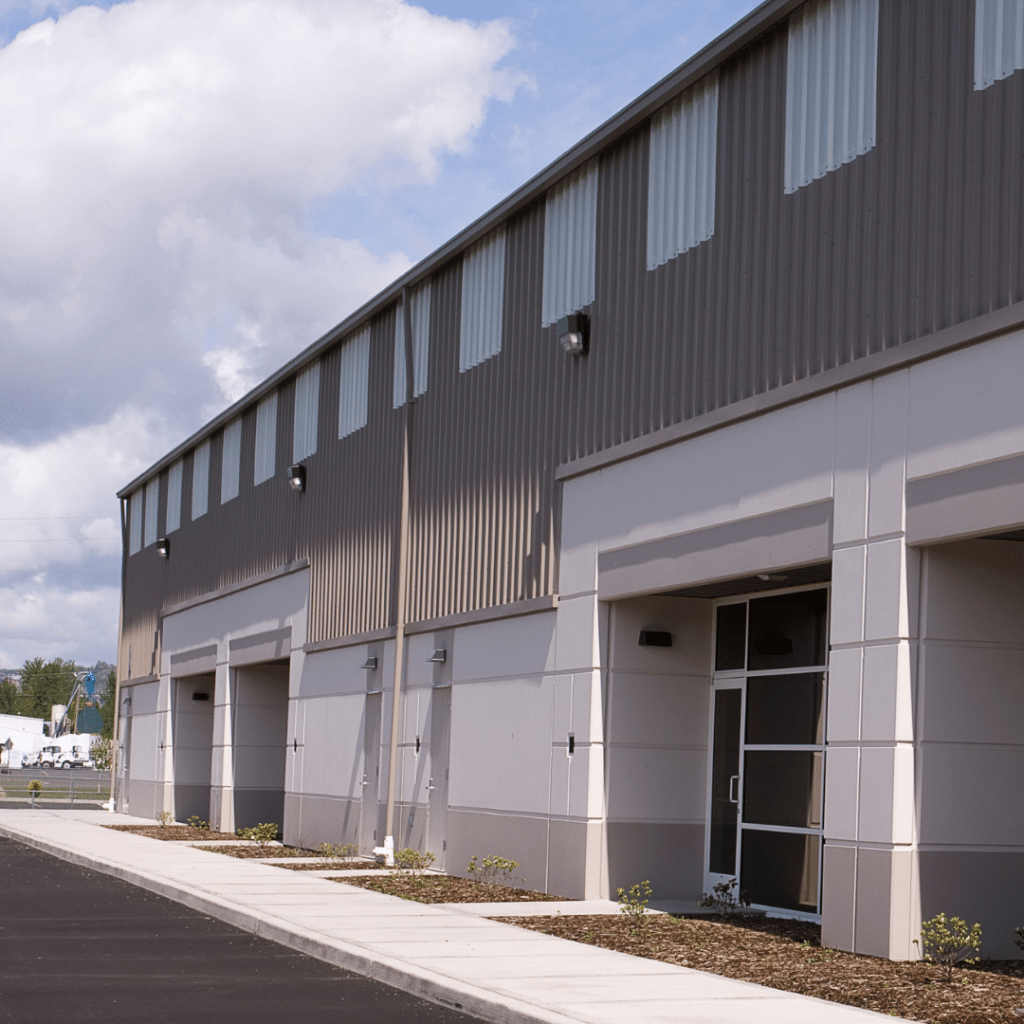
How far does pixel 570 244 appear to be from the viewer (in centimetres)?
1878

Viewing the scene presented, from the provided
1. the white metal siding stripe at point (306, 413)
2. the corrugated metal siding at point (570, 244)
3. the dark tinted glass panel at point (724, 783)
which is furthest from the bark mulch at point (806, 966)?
the white metal siding stripe at point (306, 413)

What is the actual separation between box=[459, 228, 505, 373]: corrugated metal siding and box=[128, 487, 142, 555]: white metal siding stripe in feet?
77.8

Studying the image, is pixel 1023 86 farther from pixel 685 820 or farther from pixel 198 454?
pixel 198 454

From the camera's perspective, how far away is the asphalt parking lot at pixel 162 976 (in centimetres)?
972

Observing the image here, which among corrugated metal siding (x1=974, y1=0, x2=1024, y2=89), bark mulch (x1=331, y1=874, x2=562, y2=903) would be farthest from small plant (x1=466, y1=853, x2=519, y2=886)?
corrugated metal siding (x1=974, y1=0, x2=1024, y2=89)

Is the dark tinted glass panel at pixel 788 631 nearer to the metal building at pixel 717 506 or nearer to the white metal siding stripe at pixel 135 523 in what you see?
the metal building at pixel 717 506

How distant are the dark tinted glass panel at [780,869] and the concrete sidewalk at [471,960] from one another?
269 cm

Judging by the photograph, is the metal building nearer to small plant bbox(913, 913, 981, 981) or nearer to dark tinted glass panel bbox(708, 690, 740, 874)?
dark tinted glass panel bbox(708, 690, 740, 874)

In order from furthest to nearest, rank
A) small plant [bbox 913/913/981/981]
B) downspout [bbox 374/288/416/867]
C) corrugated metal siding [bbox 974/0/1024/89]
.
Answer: downspout [bbox 374/288/416/867] → corrugated metal siding [bbox 974/0/1024/89] → small plant [bbox 913/913/981/981]

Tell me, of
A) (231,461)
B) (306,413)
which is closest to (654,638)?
(306,413)

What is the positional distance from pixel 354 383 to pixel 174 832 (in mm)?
10807

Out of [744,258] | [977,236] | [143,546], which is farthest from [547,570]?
[143,546]

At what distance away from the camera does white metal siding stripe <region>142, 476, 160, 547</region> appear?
41094 millimetres

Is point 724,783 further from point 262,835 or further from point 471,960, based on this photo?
point 262,835
